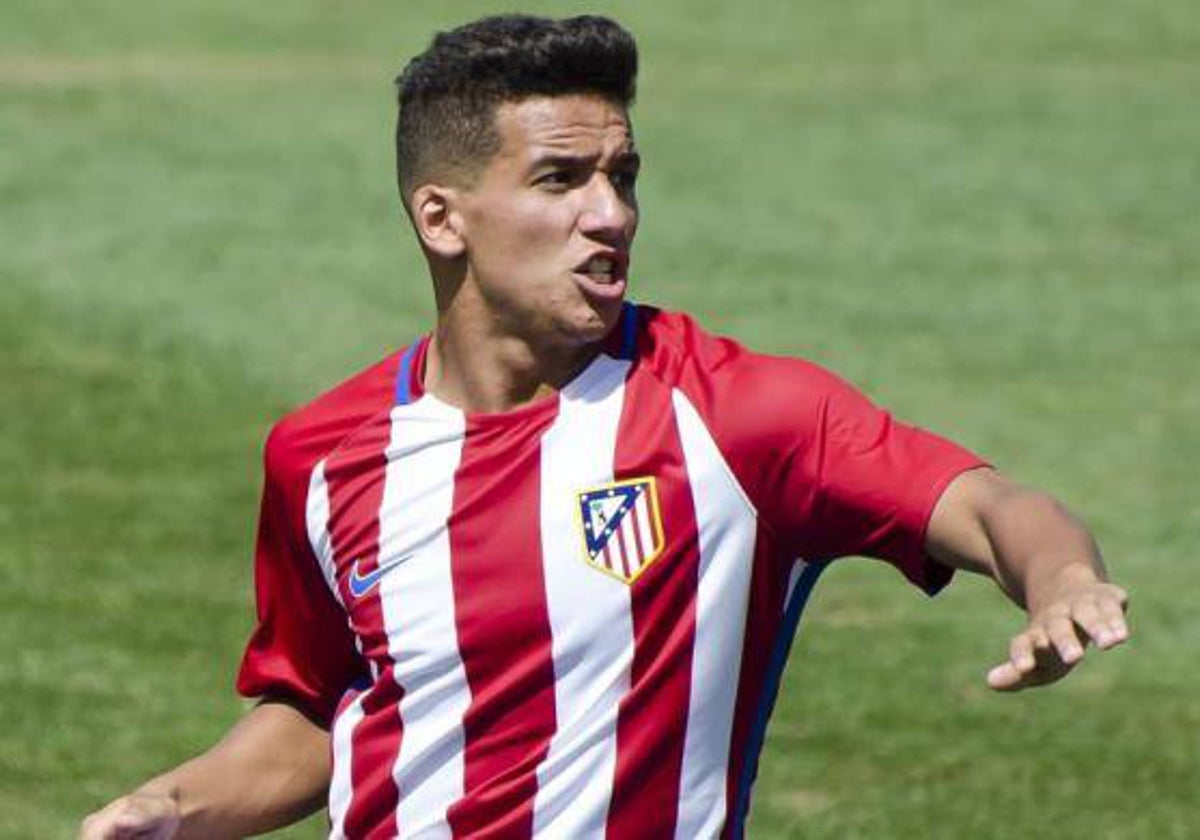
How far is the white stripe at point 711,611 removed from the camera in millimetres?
5523

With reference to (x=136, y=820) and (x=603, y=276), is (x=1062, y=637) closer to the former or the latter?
(x=603, y=276)

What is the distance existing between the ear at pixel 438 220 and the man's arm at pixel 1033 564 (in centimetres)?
109

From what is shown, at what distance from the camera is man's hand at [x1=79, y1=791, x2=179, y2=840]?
18.1ft

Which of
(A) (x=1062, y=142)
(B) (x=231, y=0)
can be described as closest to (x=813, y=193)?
(A) (x=1062, y=142)

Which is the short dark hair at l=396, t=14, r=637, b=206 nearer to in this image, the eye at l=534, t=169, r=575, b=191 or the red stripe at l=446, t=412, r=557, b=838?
the eye at l=534, t=169, r=575, b=191

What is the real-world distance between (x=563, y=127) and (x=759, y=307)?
992 centimetres

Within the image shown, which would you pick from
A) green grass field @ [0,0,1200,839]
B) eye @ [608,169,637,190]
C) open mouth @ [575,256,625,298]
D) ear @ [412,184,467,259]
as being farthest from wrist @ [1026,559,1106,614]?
green grass field @ [0,0,1200,839]

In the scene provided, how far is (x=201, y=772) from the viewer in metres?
5.86

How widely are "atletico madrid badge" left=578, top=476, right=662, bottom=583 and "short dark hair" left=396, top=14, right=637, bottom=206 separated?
2.24 ft

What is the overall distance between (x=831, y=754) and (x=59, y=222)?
8570 mm

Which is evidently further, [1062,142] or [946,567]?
[1062,142]

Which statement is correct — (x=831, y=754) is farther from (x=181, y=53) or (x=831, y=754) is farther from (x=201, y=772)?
(x=181, y=53)

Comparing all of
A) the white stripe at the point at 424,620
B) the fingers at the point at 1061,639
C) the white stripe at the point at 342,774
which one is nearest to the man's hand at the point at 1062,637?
the fingers at the point at 1061,639

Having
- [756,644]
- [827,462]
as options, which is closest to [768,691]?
[756,644]
